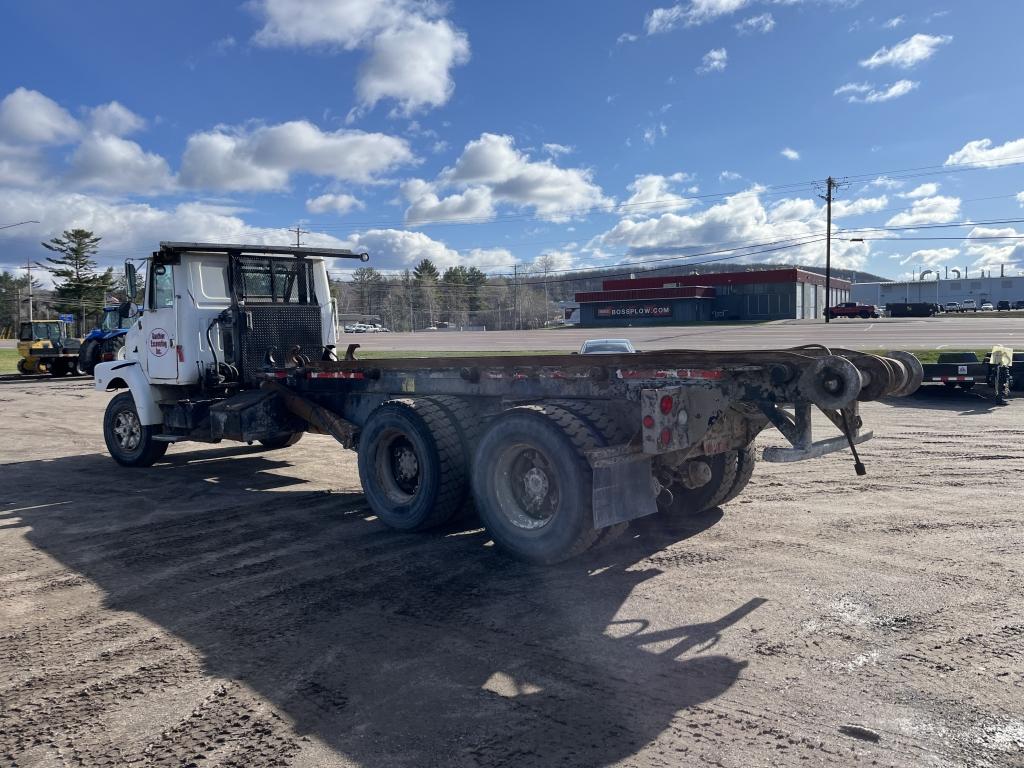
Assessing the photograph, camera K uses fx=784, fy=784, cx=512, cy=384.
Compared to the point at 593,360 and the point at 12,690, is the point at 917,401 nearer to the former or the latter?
the point at 593,360

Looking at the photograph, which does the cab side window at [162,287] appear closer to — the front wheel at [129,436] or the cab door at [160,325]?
the cab door at [160,325]

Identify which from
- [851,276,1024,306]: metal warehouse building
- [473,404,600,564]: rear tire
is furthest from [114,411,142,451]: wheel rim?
[851,276,1024,306]: metal warehouse building

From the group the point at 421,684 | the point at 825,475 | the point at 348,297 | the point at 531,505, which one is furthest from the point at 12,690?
the point at 348,297

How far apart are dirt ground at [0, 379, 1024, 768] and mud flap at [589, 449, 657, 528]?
50cm

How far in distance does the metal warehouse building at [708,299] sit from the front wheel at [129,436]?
60526 mm

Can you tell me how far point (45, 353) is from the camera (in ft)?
102

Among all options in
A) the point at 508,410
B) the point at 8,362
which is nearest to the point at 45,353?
the point at 8,362

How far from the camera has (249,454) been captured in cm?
1202

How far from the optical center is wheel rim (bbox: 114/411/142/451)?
1075 centimetres

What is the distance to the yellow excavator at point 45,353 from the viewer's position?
102 feet

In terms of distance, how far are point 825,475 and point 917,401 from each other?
757cm

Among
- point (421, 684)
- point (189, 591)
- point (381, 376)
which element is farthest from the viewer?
Answer: point (381, 376)

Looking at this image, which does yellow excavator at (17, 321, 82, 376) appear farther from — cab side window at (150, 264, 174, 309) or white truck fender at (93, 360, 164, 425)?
cab side window at (150, 264, 174, 309)

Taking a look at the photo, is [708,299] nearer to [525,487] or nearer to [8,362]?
[8,362]
